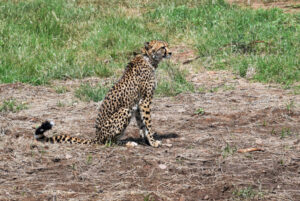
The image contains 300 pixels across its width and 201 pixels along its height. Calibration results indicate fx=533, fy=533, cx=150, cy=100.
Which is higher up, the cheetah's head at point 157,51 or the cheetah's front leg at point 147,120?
the cheetah's head at point 157,51

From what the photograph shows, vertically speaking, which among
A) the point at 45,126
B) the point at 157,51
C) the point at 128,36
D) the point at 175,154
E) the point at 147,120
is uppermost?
the point at 157,51

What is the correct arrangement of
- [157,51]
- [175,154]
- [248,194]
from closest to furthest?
[248,194] → [175,154] → [157,51]

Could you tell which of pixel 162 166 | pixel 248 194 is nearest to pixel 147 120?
pixel 162 166

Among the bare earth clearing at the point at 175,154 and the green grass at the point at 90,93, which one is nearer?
the bare earth clearing at the point at 175,154

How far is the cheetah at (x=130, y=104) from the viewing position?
18.1 ft

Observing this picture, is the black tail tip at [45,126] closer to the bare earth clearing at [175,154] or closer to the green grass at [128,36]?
the bare earth clearing at [175,154]

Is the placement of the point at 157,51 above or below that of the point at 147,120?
above

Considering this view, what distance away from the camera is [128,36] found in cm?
995

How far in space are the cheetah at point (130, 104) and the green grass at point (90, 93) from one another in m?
1.62

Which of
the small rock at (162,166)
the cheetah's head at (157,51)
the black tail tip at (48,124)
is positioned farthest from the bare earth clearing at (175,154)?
the cheetah's head at (157,51)

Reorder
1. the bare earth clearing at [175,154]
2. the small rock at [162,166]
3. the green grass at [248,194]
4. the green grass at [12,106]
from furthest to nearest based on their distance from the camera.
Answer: the green grass at [12,106] → the small rock at [162,166] → the bare earth clearing at [175,154] → the green grass at [248,194]

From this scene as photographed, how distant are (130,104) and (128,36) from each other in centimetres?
449

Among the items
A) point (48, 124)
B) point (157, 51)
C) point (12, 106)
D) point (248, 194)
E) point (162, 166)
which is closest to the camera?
point (248, 194)

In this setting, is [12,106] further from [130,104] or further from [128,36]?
[128,36]
